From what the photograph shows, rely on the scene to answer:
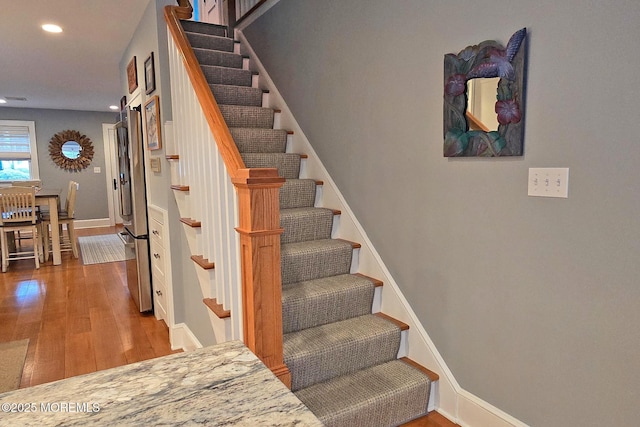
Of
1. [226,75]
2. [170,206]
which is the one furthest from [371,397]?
[226,75]

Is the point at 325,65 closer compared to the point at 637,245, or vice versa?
the point at 637,245

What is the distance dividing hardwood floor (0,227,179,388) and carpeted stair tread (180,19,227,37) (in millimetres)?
2723

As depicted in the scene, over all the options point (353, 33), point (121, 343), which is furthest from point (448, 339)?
point (121, 343)

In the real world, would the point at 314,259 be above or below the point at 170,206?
below

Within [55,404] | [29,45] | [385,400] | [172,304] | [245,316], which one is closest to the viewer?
[55,404]

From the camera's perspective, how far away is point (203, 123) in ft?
6.73

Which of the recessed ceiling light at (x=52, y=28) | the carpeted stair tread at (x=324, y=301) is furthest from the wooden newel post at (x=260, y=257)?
the recessed ceiling light at (x=52, y=28)

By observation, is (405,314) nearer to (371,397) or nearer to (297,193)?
(371,397)

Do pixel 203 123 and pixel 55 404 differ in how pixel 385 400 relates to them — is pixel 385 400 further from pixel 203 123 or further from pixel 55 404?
pixel 203 123

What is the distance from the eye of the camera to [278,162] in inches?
117

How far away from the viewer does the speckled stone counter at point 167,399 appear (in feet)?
→ 2.53

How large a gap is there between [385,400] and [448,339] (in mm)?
430

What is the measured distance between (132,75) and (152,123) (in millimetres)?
1043

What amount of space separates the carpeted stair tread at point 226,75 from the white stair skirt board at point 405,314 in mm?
579
